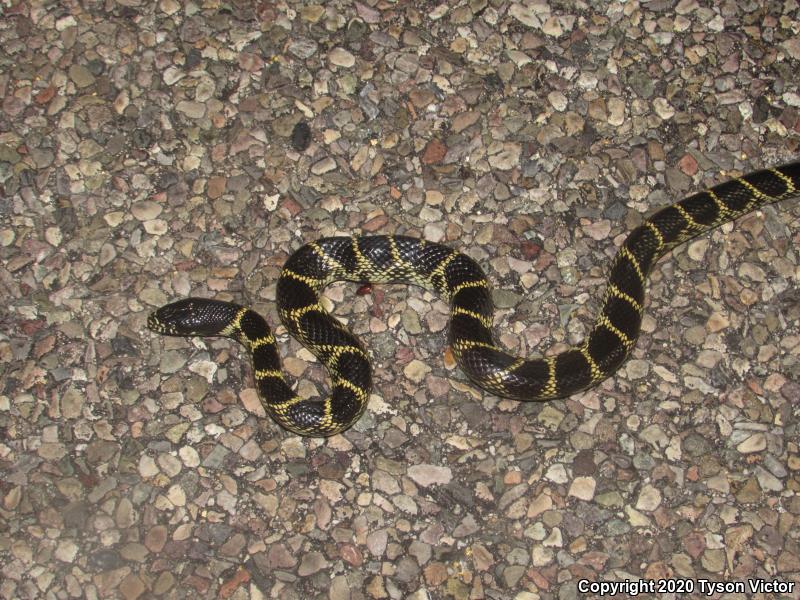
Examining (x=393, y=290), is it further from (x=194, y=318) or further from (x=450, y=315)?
(x=194, y=318)

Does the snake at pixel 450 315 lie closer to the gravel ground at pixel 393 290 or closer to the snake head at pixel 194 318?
the snake head at pixel 194 318

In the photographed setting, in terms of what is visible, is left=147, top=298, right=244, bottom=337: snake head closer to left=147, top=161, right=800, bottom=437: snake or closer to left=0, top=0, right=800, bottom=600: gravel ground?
left=147, top=161, right=800, bottom=437: snake

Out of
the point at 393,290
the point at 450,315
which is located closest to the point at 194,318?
the point at 393,290

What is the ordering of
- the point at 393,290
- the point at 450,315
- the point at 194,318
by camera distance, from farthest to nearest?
the point at 393,290 → the point at 450,315 → the point at 194,318

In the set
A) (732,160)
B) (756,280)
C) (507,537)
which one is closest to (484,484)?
(507,537)

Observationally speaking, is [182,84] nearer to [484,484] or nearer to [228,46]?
[228,46]

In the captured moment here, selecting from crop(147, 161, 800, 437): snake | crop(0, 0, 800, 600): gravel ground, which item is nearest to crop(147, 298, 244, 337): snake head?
crop(147, 161, 800, 437): snake
